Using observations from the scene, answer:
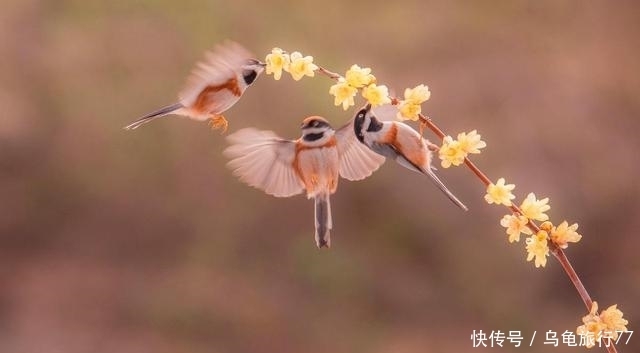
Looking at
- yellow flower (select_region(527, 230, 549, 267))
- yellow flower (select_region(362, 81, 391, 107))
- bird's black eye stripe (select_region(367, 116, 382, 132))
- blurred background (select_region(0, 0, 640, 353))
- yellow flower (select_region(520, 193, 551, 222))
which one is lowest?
yellow flower (select_region(527, 230, 549, 267))

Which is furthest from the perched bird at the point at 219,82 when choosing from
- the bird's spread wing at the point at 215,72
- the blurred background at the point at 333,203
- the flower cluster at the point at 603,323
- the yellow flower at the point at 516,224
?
the blurred background at the point at 333,203

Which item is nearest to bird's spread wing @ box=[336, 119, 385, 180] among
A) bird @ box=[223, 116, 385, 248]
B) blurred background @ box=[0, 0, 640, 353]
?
bird @ box=[223, 116, 385, 248]

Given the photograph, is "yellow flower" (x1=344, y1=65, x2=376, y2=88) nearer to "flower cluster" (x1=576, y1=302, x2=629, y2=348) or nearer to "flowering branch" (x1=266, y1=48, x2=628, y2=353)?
"flowering branch" (x1=266, y1=48, x2=628, y2=353)

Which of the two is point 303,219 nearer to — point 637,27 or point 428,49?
point 428,49

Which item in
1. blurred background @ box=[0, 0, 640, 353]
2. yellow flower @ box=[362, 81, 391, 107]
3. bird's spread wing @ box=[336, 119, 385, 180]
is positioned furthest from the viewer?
blurred background @ box=[0, 0, 640, 353]

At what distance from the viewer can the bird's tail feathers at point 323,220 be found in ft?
A: 1.87

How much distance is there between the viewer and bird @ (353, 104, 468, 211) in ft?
1.74

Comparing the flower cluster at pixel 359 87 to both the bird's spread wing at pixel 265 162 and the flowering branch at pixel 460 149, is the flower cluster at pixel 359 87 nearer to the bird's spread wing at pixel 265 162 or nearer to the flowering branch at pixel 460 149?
the flowering branch at pixel 460 149

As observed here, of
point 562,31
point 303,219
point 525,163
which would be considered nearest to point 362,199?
point 303,219

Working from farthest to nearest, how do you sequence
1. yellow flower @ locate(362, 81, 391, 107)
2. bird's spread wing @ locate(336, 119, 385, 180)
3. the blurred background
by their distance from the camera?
the blurred background → bird's spread wing @ locate(336, 119, 385, 180) → yellow flower @ locate(362, 81, 391, 107)

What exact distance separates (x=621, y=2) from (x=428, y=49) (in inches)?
18.4

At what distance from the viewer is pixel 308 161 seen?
579 millimetres

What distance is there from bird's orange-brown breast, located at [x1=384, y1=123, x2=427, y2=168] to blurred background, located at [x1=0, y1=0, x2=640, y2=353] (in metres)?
1.03

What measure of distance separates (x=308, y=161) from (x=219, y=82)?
9 cm
